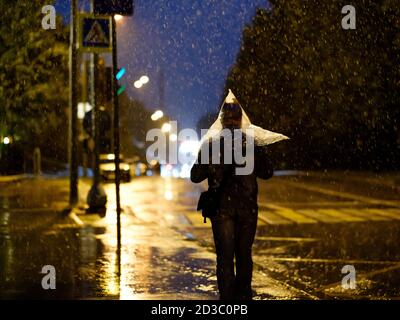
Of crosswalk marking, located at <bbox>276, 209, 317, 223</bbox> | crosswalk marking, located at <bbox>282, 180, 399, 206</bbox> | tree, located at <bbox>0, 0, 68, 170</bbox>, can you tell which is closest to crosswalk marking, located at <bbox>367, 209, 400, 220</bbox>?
crosswalk marking, located at <bbox>282, 180, 399, 206</bbox>

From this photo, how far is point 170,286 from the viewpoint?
9461mm

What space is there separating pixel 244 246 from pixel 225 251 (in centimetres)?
20

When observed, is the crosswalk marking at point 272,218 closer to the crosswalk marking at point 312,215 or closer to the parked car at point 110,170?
the crosswalk marking at point 312,215

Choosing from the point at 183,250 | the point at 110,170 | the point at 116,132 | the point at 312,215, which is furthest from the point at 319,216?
the point at 110,170

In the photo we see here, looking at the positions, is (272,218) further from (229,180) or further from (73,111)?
(229,180)

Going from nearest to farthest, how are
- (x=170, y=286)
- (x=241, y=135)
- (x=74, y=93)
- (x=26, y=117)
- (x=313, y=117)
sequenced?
(x=241, y=135)
(x=170, y=286)
(x=74, y=93)
(x=26, y=117)
(x=313, y=117)

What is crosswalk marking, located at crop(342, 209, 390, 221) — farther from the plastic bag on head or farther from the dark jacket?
the dark jacket

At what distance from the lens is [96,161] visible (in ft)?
68.0

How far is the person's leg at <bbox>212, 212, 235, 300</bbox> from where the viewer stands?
6.77 meters

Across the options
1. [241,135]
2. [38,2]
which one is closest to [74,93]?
[38,2]

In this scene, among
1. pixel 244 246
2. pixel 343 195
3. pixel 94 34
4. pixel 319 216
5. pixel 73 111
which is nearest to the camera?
pixel 244 246

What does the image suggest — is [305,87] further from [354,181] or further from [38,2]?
[38,2]

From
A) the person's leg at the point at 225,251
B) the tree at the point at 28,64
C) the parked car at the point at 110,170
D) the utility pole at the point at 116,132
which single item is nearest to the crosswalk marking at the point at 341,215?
the utility pole at the point at 116,132

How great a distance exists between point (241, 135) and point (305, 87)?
2894 centimetres
